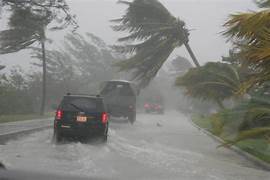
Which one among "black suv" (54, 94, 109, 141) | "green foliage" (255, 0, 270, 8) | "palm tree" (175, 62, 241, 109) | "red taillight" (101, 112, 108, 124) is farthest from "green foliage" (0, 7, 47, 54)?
"green foliage" (255, 0, 270, 8)

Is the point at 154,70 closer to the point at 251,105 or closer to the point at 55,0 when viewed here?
the point at 55,0

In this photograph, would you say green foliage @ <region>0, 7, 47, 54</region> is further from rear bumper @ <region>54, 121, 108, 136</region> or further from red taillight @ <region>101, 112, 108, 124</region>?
rear bumper @ <region>54, 121, 108, 136</region>

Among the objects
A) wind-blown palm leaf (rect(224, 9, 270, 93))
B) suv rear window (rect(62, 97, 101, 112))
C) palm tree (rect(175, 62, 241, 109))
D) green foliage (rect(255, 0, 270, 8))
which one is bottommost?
suv rear window (rect(62, 97, 101, 112))

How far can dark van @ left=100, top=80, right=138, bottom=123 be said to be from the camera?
1389 inches

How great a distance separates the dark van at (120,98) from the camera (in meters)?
35.3

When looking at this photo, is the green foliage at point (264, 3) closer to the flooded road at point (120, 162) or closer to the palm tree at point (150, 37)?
the flooded road at point (120, 162)

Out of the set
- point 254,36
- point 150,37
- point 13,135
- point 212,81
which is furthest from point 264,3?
point 150,37

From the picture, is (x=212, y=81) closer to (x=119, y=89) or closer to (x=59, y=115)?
(x=59, y=115)

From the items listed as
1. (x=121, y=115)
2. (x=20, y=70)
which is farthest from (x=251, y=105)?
(x=20, y=70)

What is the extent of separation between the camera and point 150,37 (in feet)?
92.5

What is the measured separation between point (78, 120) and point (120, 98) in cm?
1868

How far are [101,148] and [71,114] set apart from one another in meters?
2.05

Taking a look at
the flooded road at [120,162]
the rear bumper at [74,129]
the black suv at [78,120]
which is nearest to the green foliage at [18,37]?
the black suv at [78,120]

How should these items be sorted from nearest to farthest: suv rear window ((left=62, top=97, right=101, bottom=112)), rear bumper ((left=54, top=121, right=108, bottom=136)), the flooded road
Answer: the flooded road, rear bumper ((left=54, top=121, right=108, bottom=136)), suv rear window ((left=62, top=97, right=101, bottom=112))
